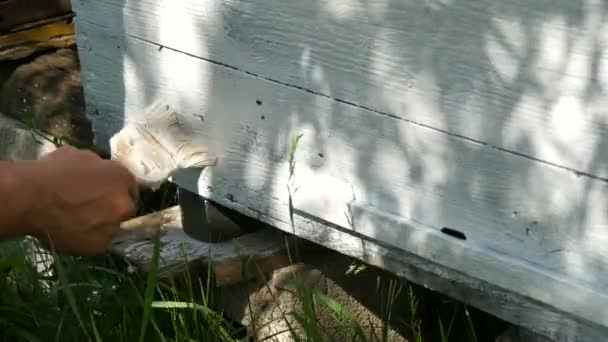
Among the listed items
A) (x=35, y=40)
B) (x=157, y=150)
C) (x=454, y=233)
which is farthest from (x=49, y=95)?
(x=454, y=233)

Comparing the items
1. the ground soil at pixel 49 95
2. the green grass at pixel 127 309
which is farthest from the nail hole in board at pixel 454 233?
the ground soil at pixel 49 95

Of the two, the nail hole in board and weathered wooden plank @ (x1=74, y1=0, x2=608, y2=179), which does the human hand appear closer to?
weathered wooden plank @ (x1=74, y1=0, x2=608, y2=179)

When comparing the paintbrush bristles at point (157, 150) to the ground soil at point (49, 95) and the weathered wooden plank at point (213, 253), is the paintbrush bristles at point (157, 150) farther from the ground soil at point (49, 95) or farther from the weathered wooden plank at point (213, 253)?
the ground soil at point (49, 95)

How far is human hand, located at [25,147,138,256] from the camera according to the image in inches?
69.8

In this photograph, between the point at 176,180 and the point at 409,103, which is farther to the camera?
the point at 176,180

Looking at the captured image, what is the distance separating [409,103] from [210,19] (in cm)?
55

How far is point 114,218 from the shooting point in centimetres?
188

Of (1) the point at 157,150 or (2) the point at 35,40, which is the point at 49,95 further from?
(1) the point at 157,150

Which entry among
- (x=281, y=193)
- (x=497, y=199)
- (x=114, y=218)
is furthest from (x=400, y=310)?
(x=114, y=218)

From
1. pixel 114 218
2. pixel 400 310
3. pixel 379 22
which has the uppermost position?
pixel 379 22

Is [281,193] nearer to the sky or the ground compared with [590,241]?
nearer to the ground

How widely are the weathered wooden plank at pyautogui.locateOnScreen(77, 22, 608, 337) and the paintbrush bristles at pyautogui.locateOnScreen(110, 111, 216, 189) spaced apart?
1.2 inches

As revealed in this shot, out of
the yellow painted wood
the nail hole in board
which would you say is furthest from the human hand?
the yellow painted wood

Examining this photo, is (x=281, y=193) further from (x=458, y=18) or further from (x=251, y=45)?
(x=458, y=18)
